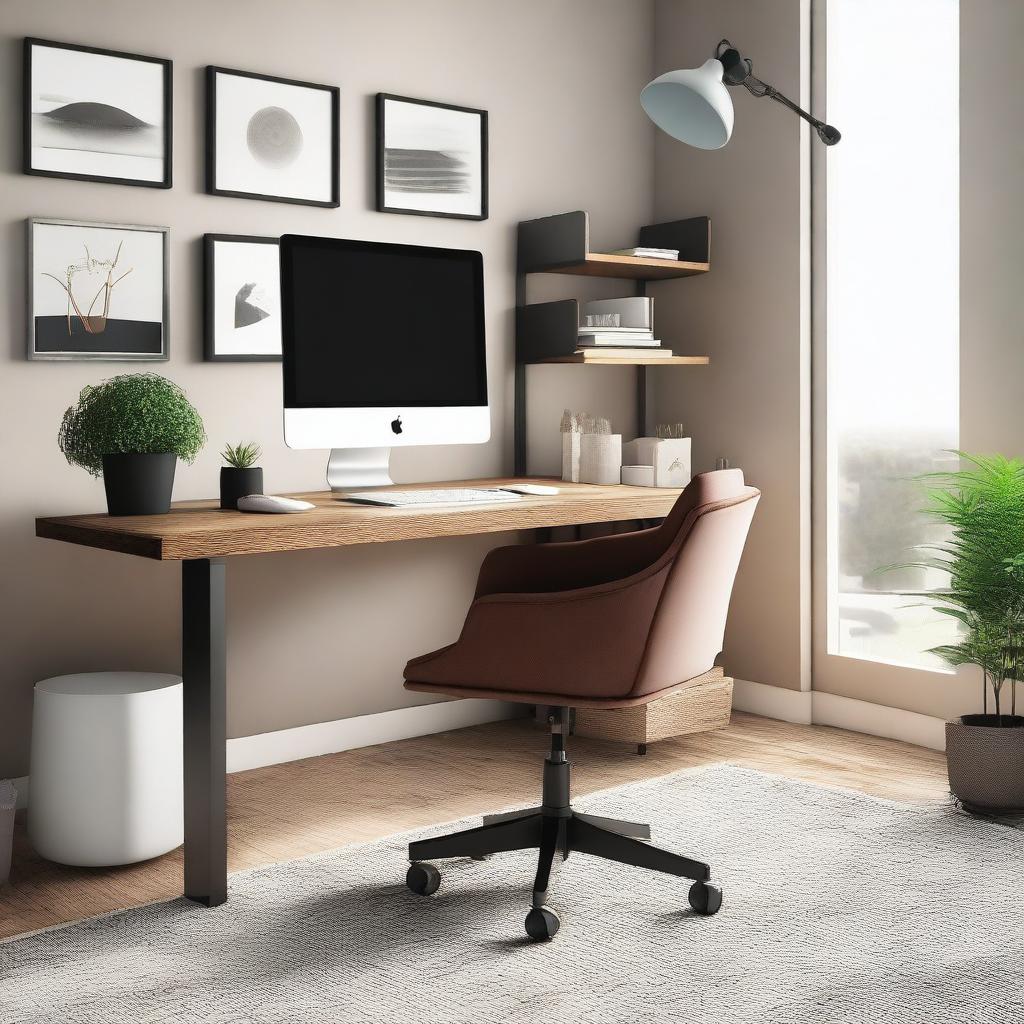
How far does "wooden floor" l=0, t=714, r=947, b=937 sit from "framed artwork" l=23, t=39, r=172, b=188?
62.2 inches

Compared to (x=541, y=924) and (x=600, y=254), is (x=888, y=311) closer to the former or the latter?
(x=600, y=254)

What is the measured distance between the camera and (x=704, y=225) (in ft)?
12.8

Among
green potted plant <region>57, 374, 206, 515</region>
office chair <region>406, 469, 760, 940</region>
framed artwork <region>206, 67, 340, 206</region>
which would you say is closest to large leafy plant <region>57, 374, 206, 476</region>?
green potted plant <region>57, 374, 206, 515</region>

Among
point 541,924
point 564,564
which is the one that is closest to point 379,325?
point 564,564

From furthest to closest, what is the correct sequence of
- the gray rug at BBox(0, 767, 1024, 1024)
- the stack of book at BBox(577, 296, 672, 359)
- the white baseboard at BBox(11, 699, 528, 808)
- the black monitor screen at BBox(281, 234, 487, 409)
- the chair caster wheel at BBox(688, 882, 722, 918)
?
the stack of book at BBox(577, 296, 672, 359) < the white baseboard at BBox(11, 699, 528, 808) < the black monitor screen at BBox(281, 234, 487, 409) < the chair caster wheel at BBox(688, 882, 722, 918) < the gray rug at BBox(0, 767, 1024, 1024)

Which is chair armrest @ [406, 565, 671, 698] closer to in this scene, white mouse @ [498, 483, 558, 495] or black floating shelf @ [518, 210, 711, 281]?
white mouse @ [498, 483, 558, 495]

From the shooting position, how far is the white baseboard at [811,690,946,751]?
349cm

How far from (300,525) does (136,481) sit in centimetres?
40

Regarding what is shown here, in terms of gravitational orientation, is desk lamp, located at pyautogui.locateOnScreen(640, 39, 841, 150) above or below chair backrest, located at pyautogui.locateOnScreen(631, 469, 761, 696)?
above

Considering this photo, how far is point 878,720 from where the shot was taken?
364 cm

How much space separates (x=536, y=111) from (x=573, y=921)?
2577 millimetres

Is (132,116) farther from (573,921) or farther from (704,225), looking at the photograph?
(573,921)

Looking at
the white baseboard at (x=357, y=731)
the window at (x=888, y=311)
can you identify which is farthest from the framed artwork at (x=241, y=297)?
the window at (x=888, y=311)

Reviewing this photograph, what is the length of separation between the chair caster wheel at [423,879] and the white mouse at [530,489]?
3.30ft
